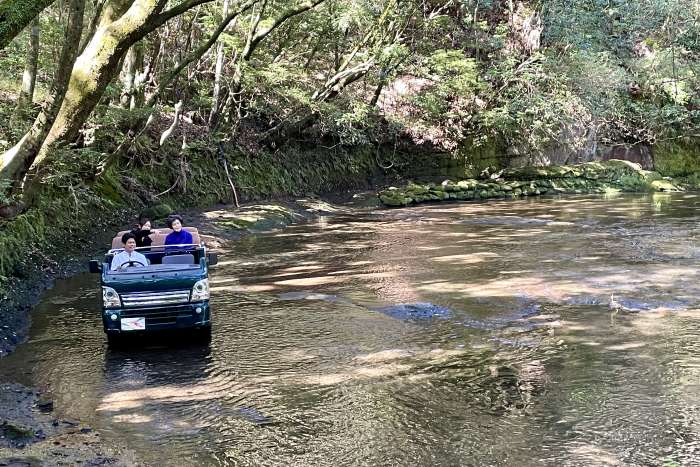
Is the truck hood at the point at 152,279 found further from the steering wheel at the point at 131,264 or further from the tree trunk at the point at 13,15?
the tree trunk at the point at 13,15

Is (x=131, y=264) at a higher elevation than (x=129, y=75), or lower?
lower

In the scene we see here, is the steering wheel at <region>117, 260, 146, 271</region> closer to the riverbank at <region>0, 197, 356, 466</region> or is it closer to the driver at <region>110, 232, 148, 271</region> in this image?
the driver at <region>110, 232, 148, 271</region>

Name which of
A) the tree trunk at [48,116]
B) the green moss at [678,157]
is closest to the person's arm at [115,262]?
the tree trunk at [48,116]

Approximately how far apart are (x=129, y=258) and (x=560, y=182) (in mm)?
28553

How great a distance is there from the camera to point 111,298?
9.48 metres

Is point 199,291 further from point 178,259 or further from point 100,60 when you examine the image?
point 100,60

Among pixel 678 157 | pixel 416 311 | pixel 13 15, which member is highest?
pixel 13 15

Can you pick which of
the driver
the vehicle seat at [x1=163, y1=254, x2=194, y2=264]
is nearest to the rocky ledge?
the vehicle seat at [x1=163, y1=254, x2=194, y2=264]

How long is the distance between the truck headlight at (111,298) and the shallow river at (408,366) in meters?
0.72

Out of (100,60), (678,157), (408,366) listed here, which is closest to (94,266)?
(100,60)

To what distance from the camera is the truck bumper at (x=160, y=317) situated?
31.3ft

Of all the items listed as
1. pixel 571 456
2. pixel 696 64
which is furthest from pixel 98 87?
pixel 696 64

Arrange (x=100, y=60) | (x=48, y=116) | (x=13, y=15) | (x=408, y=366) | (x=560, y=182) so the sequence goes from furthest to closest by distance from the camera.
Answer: (x=560, y=182) → (x=48, y=116) → (x=100, y=60) → (x=408, y=366) → (x=13, y=15)

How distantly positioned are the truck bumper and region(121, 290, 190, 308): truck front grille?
0.20ft
